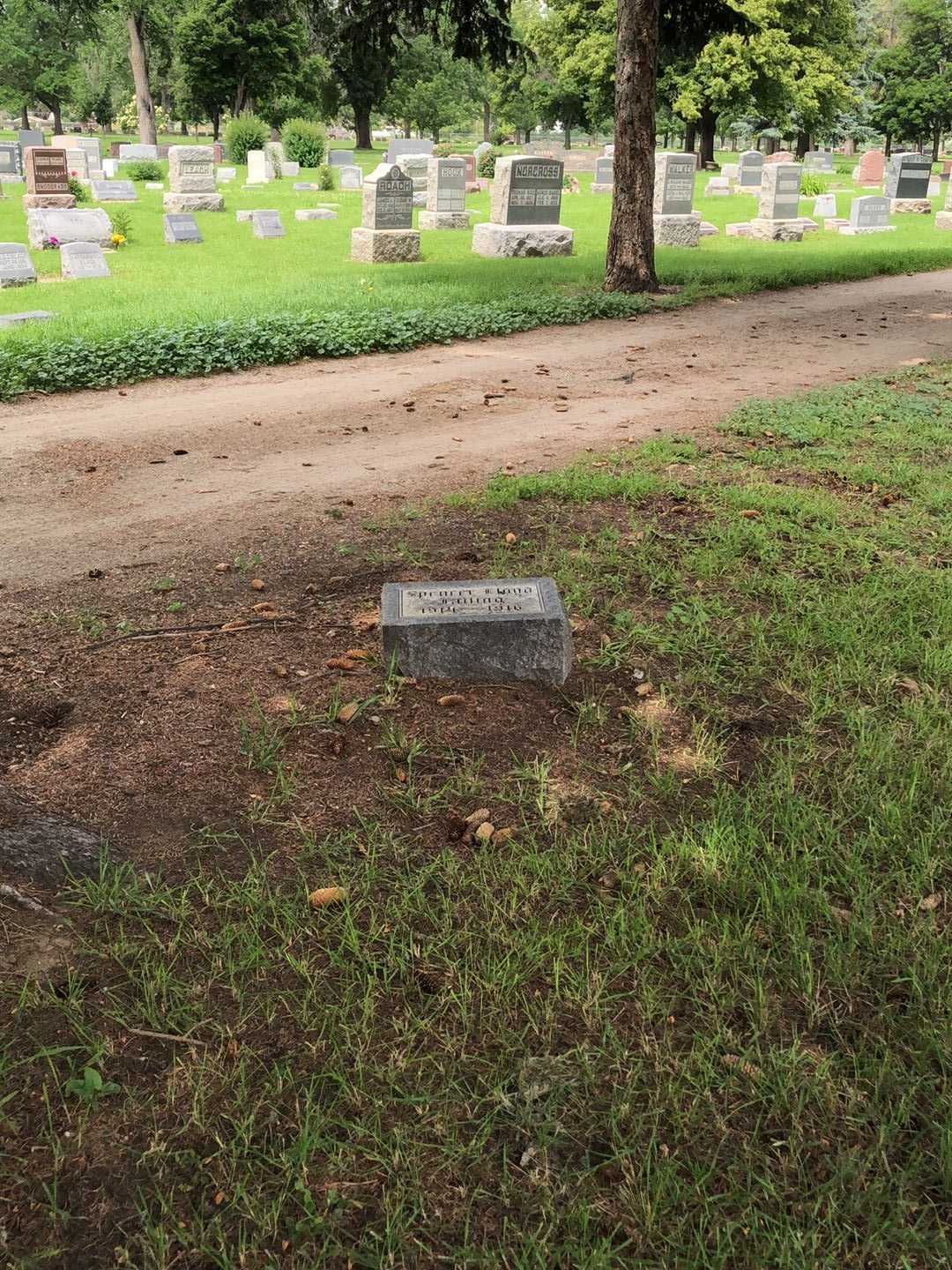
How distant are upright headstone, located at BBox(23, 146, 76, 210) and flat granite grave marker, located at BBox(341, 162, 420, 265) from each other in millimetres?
8044

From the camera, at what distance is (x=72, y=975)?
226 centimetres

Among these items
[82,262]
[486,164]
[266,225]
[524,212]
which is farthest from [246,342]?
[486,164]

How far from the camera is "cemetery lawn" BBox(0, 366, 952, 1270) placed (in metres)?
1.79

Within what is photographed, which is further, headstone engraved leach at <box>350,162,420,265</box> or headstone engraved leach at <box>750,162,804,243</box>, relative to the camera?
headstone engraved leach at <box>750,162,804,243</box>

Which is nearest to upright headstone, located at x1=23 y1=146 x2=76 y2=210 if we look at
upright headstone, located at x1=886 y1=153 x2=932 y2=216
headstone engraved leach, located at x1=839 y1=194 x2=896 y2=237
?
headstone engraved leach, located at x1=839 y1=194 x2=896 y2=237

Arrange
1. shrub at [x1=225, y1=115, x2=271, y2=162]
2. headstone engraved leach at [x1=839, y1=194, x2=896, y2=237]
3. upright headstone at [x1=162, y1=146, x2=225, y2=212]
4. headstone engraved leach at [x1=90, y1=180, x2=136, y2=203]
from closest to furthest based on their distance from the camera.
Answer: headstone engraved leach at [x1=839, y1=194, x2=896, y2=237] → upright headstone at [x1=162, y1=146, x2=225, y2=212] → headstone engraved leach at [x1=90, y1=180, x2=136, y2=203] → shrub at [x1=225, y1=115, x2=271, y2=162]

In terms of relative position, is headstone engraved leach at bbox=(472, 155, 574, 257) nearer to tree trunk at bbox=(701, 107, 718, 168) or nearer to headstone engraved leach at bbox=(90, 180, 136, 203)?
headstone engraved leach at bbox=(90, 180, 136, 203)

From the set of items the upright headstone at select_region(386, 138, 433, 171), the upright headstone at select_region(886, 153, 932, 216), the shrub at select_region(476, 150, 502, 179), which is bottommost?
the upright headstone at select_region(886, 153, 932, 216)

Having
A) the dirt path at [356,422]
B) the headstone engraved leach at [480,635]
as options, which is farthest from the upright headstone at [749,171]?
the headstone engraved leach at [480,635]

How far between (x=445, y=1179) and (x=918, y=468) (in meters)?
5.31

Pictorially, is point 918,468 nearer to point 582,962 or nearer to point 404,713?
point 404,713

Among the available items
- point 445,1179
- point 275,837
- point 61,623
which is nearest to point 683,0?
point 61,623

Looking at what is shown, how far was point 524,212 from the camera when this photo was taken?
59.0 feet

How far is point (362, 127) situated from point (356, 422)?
6216 cm
